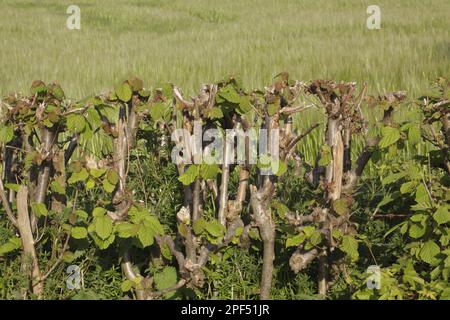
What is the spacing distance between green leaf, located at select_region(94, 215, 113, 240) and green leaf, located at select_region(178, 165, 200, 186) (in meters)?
0.31

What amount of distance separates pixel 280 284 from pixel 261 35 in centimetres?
719

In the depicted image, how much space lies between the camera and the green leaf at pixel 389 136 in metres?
3.06

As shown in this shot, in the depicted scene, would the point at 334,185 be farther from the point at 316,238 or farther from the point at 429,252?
the point at 429,252

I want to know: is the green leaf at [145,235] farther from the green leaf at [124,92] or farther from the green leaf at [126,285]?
the green leaf at [124,92]

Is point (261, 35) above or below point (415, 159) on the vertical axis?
above

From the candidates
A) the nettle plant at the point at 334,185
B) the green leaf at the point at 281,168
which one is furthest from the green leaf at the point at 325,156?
the green leaf at the point at 281,168

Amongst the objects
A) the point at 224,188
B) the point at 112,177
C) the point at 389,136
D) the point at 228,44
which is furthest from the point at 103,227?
the point at 228,44

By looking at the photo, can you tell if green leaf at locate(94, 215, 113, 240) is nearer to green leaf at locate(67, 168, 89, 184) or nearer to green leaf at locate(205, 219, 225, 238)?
green leaf at locate(67, 168, 89, 184)

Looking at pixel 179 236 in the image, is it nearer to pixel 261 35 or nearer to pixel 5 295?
pixel 5 295

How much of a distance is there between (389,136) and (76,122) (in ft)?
3.78

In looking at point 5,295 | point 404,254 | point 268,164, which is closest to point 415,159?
point 404,254

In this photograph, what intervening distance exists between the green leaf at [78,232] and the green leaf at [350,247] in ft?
3.14


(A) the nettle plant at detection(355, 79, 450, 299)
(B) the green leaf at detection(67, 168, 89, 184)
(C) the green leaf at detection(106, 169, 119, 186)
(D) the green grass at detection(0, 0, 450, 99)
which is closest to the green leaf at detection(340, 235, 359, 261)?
(A) the nettle plant at detection(355, 79, 450, 299)
